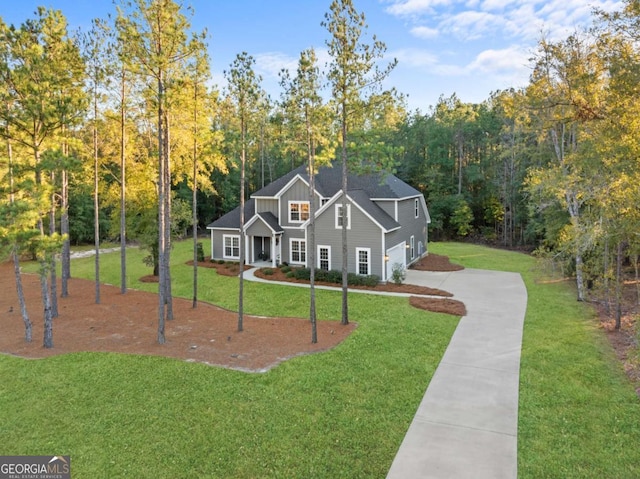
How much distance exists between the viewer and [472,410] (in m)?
8.66

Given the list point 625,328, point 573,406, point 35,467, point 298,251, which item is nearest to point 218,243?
point 298,251

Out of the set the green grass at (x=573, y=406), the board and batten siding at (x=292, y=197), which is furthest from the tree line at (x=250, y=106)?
the board and batten siding at (x=292, y=197)

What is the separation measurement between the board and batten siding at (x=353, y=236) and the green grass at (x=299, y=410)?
830 cm

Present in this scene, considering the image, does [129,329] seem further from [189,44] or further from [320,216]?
[320,216]

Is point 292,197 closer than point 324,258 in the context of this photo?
No

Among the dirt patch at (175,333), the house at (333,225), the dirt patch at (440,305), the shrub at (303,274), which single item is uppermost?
the house at (333,225)

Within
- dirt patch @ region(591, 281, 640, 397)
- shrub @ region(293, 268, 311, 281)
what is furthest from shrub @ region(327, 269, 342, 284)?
dirt patch @ region(591, 281, 640, 397)

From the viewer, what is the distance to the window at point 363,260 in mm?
22203

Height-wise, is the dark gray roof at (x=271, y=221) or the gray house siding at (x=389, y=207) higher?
the gray house siding at (x=389, y=207)

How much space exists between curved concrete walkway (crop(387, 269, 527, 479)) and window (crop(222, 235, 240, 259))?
1648 cm

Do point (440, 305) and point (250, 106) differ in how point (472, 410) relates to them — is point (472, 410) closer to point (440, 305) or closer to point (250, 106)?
point (440, 305)

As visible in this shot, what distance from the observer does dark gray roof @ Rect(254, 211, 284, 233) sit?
82.8 feet

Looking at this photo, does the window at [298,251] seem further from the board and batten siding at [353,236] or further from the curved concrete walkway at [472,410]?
the curved concrete walkway at [472,410]

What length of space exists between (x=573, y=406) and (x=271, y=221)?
19.8 meters
